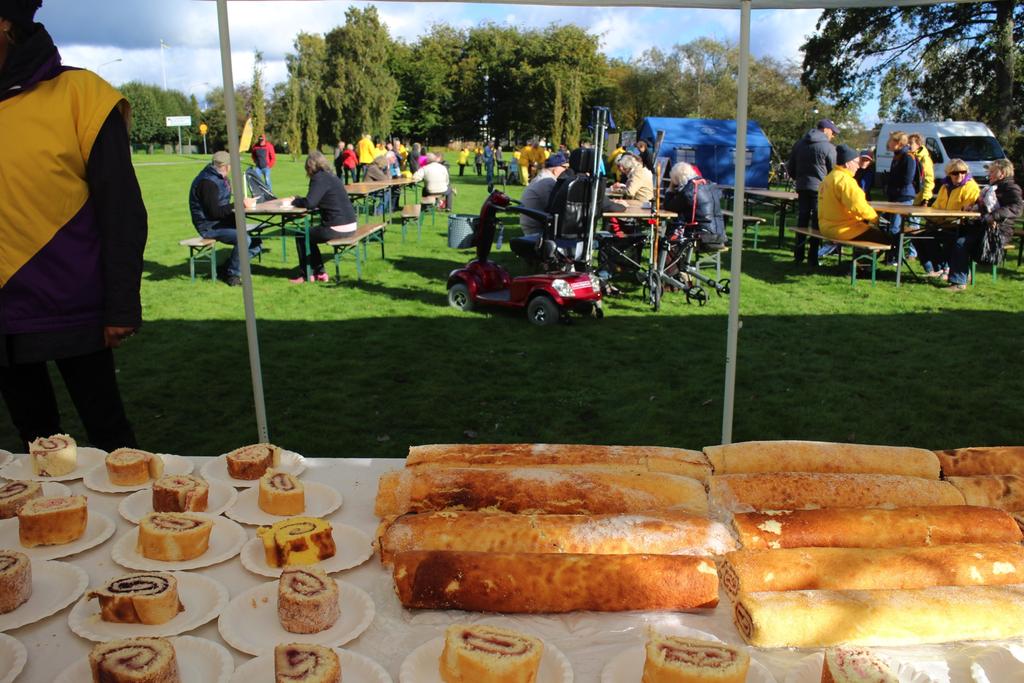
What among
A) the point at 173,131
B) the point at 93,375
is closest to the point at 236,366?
the point at 93,375

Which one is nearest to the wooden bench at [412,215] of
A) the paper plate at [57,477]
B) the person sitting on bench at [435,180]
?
the person sitting on bench at [435,180]

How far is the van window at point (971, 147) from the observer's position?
75.3 ft

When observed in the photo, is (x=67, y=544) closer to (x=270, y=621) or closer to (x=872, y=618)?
(x=270, y=621)

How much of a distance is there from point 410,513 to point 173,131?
281 feet

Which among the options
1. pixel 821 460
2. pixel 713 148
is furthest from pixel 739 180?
pixel 713 148

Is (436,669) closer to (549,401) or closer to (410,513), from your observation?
(410,513)

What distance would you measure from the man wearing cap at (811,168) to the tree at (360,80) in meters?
33.4

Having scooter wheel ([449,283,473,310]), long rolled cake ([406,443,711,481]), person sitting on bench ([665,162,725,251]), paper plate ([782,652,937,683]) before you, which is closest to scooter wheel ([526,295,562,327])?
scooter wheel ([449,283,473,310])

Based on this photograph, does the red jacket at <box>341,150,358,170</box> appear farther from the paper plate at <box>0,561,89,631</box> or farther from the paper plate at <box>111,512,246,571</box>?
the paper plate at <box>0,561,89,631</box>

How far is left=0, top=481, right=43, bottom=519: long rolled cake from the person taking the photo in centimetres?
195

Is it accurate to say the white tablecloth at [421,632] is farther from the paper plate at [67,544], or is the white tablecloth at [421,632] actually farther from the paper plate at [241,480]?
the paper plate at [241,480]

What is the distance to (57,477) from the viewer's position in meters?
2.26

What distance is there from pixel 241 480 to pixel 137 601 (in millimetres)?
740

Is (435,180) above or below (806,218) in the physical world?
above
